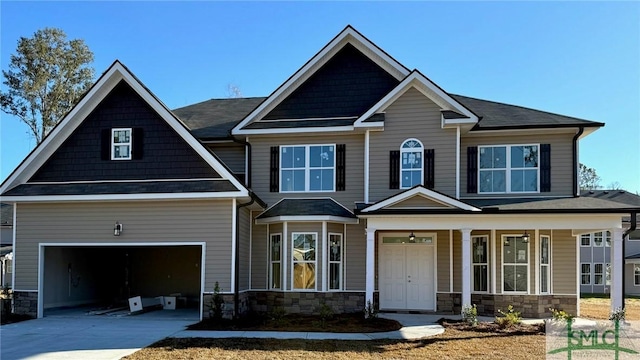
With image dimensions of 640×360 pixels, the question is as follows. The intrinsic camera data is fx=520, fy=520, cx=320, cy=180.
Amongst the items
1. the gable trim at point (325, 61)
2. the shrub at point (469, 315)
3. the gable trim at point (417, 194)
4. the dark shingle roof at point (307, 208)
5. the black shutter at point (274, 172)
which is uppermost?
the gable trim at point (325, 61)

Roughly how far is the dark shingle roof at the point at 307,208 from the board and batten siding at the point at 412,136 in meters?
1.01

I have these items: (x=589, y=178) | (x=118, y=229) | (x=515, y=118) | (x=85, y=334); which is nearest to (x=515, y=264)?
(x=515, y=118)

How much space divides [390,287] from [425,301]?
42.0 inches

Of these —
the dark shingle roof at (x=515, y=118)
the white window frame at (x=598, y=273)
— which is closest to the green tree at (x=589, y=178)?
the white window frame at (x=598, y=273)

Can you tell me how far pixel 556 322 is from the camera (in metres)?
12.4

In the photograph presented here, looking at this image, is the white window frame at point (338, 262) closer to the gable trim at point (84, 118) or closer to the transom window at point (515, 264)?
the gable trim at point (84, 118)

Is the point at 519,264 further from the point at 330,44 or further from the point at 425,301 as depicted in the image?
the point at 330,44

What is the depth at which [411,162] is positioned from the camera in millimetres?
14867

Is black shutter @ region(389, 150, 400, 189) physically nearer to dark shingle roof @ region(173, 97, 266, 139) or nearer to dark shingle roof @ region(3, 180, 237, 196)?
dark shingle roof @ region(3, 180, 237, 196)

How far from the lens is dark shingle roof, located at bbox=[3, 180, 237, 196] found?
44.5ft

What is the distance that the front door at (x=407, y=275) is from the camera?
49.3 feet

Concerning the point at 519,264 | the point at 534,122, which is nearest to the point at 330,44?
the point at 534,122

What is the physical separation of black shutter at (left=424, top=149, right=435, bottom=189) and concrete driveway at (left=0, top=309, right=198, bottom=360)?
737cm

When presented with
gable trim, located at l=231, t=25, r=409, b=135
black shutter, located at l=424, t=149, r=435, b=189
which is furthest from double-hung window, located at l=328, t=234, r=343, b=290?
gable trim, located at l=231, t=25, r=409, b=135
